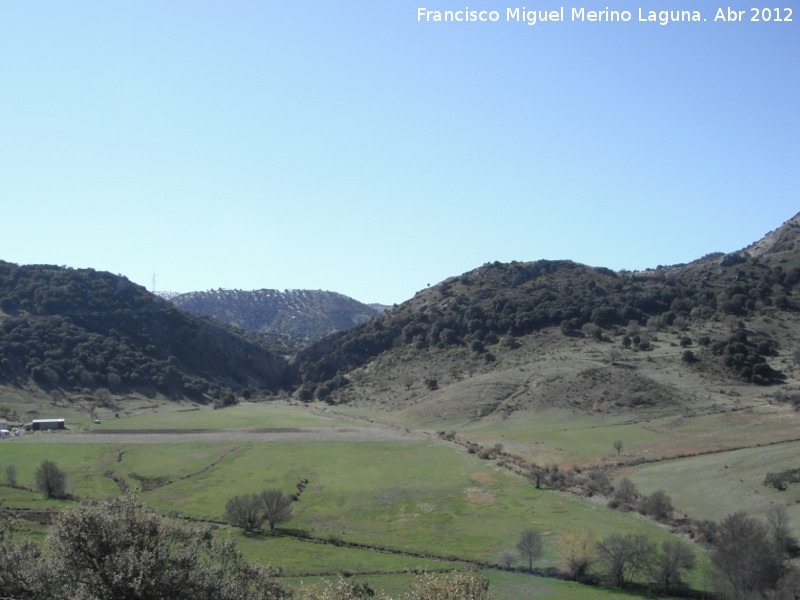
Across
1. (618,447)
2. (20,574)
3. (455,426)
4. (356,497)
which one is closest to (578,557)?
(356,497)

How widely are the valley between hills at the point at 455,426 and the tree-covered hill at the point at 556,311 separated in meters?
0.88

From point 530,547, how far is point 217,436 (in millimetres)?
64889

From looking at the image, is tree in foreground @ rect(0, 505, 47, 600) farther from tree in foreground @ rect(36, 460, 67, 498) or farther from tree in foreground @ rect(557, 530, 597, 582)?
Answer: tree in foreground @ rect(36, 460, 67, 498)

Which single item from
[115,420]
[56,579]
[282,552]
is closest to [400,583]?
[282,552]

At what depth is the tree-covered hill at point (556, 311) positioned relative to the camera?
151 meters

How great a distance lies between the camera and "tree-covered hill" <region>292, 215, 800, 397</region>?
151 m

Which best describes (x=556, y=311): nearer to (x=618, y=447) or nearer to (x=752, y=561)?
(x=618, y=447)

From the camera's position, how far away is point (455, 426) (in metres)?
108

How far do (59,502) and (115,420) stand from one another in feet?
181

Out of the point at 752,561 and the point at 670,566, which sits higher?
the point at 752,561

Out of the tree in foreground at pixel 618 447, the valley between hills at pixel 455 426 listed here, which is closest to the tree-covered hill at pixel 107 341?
the valley between hills at pixel 455 426

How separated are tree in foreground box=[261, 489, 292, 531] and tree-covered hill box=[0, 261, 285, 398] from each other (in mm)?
90230

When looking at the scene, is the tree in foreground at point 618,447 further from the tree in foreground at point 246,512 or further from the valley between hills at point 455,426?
the tree in foreground at point 246,512

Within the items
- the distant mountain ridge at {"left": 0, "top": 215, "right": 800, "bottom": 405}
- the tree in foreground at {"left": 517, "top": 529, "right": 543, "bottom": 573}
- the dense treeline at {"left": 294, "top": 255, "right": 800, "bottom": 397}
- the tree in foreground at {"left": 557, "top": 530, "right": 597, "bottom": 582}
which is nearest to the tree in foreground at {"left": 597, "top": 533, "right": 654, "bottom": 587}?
the tree in foreground at {"left": 557, "top": 530, "right": 597, "bottom": 582}
